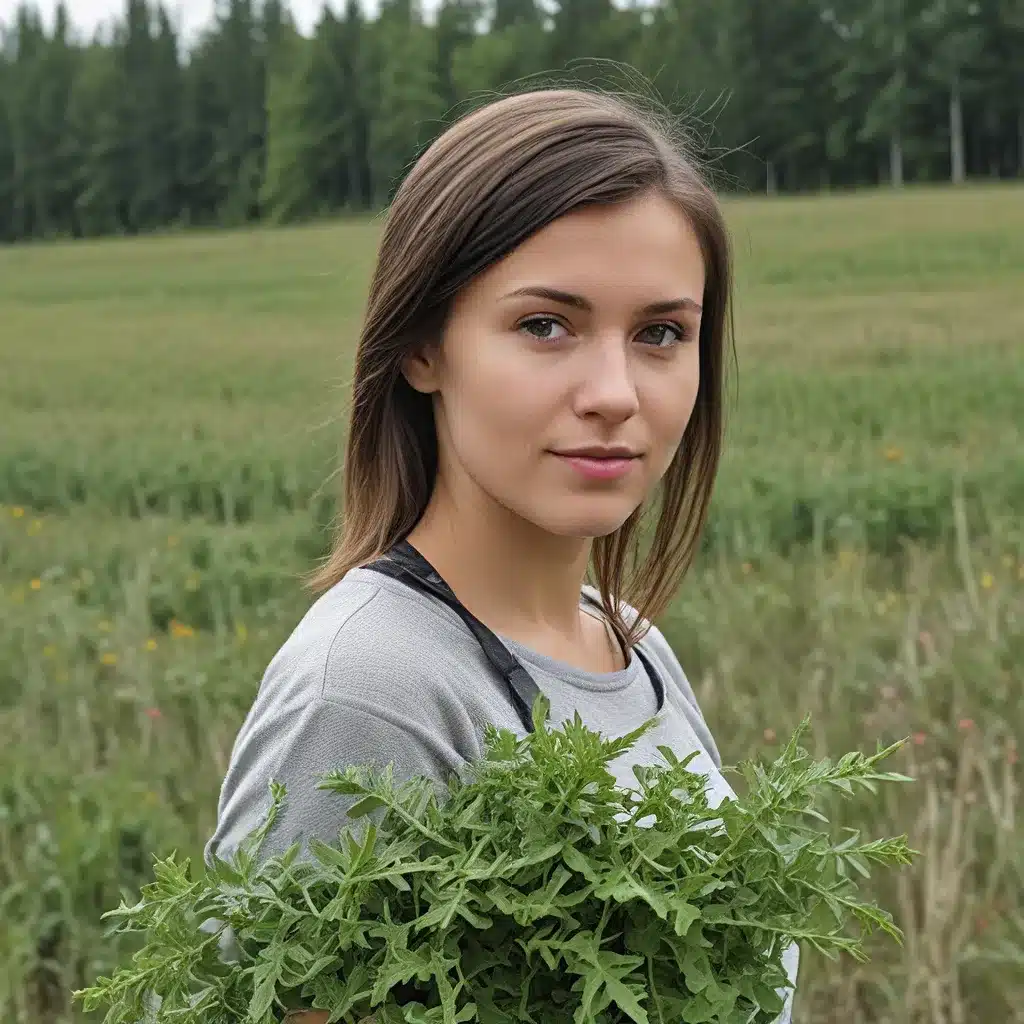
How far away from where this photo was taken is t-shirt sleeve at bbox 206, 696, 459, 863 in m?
1.11

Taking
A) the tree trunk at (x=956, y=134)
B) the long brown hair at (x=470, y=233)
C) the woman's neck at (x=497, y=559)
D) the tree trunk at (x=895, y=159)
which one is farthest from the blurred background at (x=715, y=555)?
the tree trunk at (x=895, y=159)

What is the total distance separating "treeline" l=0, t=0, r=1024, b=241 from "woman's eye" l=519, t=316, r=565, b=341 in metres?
46.5

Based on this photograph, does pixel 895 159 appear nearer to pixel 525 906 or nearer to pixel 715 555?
pixel 715 555

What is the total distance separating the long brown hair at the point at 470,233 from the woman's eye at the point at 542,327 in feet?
0.23

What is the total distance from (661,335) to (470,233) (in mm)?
204

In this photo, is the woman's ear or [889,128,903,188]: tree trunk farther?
[889,128,903,188]: tree trunk

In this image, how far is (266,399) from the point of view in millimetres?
10883

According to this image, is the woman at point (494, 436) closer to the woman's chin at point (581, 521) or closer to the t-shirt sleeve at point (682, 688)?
the woman's chin at point (581, 521)

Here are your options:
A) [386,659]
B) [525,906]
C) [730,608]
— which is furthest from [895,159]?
[525,906]

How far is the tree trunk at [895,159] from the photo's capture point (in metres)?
50.5

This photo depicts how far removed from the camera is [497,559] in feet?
4.60

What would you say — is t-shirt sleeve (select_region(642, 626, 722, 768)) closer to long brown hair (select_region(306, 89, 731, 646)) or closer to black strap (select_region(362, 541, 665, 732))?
long brown hair (select_region(306, 89, 731, 646))

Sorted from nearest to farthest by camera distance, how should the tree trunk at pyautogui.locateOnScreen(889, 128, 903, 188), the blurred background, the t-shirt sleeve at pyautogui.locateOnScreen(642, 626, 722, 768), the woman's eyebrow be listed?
the woman's eyebrow < the t-shirt sleeve at pyautogui.locateOnScreen(642, 626, 722, 768) < the blurred background < the tree trunk at pyautogui.locateOnScreen(889, 128, 903, 188)

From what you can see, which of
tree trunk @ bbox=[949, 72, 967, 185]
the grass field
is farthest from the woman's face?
tree trunk @ bbox=[949, 72, 967, 185]
